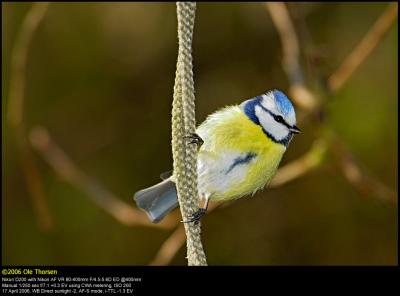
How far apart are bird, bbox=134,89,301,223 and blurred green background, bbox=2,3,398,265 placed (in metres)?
1.64

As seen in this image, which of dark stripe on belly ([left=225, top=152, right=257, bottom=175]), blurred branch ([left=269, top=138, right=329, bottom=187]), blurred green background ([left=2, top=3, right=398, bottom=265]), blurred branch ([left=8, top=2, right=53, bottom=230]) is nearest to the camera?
dark stripe on belly ([left=225, top=152, right=257, bottom=175])

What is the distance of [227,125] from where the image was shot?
6.54 feet

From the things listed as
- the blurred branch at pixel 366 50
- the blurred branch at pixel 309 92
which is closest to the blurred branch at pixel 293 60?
the blurred branch at pixel 309 92

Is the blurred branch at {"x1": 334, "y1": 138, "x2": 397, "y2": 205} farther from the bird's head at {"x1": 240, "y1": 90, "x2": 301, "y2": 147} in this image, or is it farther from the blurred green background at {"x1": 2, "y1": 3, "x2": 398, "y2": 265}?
the blurred green background at {"x1": 2, "y1": 3, "x2": 398, "y2": 265}

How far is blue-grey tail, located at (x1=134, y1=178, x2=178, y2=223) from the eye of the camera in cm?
198

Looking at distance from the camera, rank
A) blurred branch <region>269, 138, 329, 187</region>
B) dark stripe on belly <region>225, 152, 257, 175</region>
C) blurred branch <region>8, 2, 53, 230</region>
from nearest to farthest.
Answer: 1. dark stripe on belly <region>225, 152, 257, 175</region>
2. blurred branch <region>269, 138, 329, 187</region>
3. blurred branch <region>8, 2, 53, 230</region>

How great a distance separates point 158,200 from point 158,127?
1768mm

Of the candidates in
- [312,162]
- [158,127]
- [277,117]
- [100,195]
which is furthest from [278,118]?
[158,127]

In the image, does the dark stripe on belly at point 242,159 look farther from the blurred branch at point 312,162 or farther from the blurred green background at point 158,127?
the blurred green background at point 158,127

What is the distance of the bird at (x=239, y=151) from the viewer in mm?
1945

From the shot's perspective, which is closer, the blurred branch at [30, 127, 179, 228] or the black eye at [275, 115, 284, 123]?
the black eye at [275, 115, 284, 123]

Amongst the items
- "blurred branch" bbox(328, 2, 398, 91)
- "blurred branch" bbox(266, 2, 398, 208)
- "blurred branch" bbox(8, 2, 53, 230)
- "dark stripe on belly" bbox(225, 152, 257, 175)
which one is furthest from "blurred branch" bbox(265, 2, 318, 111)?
"blurred branch" bbox(8, 2, 53, 230)

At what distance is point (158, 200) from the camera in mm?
2021

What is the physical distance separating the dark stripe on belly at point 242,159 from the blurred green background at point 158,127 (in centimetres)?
171
